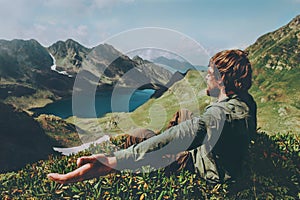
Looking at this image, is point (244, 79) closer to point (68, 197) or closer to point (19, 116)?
point (68, 197)

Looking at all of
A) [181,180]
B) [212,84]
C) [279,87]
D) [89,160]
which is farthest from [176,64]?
[279,87]

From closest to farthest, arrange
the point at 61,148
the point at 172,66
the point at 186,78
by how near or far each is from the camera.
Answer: the point at 172,66 < the point at 186,78 < the point at 61,148

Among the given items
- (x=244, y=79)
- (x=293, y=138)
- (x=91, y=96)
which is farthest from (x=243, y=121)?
(x=91, y=96)

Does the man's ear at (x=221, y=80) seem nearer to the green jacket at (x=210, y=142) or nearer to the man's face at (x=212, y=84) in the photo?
the man's face at (x=212, y=84)

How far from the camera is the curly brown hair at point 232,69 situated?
190 inches

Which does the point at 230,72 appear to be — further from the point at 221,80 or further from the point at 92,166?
the point at 92,166

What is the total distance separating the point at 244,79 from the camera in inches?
194

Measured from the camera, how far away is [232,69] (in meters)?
4.83

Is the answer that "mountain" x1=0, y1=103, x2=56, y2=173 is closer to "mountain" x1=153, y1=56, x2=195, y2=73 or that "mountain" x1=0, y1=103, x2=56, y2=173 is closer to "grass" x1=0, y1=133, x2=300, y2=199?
"grass" x1=0, y1=133, x2=300, y2=199

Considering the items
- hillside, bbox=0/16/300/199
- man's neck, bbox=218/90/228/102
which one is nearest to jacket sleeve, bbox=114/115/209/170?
man's neck, bbox=218/90/228/102

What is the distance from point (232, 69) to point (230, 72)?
0.17 ft

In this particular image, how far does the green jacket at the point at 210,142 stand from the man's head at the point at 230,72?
0.58 feet

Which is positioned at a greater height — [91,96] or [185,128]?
[91,96]

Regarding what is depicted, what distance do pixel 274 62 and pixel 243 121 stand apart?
24.1 ft
